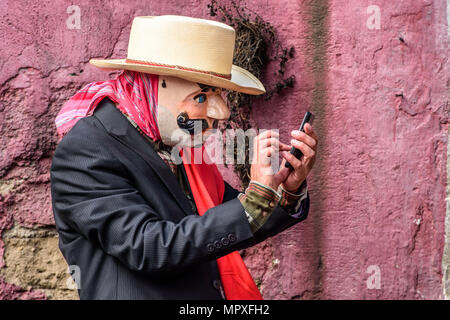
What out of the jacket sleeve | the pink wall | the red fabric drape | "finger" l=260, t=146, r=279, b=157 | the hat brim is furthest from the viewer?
the pink wall

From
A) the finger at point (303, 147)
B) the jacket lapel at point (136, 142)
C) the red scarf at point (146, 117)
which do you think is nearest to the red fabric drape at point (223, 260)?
the red scarf at point (146, 117)

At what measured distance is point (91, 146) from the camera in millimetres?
2008

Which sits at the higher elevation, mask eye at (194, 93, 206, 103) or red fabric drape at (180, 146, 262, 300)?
mask eye at (194, 93, 206, 103)

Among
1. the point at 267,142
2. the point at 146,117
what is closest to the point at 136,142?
the point at 146,117

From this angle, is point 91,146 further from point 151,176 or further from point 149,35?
point 149,35

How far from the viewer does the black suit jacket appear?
1887mm

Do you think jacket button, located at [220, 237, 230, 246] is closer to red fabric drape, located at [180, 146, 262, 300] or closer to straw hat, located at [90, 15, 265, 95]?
red fabric drape, located at [180, 146, 262, 300]

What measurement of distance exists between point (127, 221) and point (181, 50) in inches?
25.1

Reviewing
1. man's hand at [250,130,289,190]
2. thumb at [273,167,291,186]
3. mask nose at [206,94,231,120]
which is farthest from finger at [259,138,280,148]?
mask nose at [206,94,231,120]

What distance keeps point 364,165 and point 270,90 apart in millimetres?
609

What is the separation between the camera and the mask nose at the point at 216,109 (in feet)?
7.20

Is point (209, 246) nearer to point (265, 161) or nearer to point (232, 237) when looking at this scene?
point (232, 237)

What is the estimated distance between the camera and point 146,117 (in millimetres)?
2162

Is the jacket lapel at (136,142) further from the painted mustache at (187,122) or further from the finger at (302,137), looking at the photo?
the finger at (302,137)
